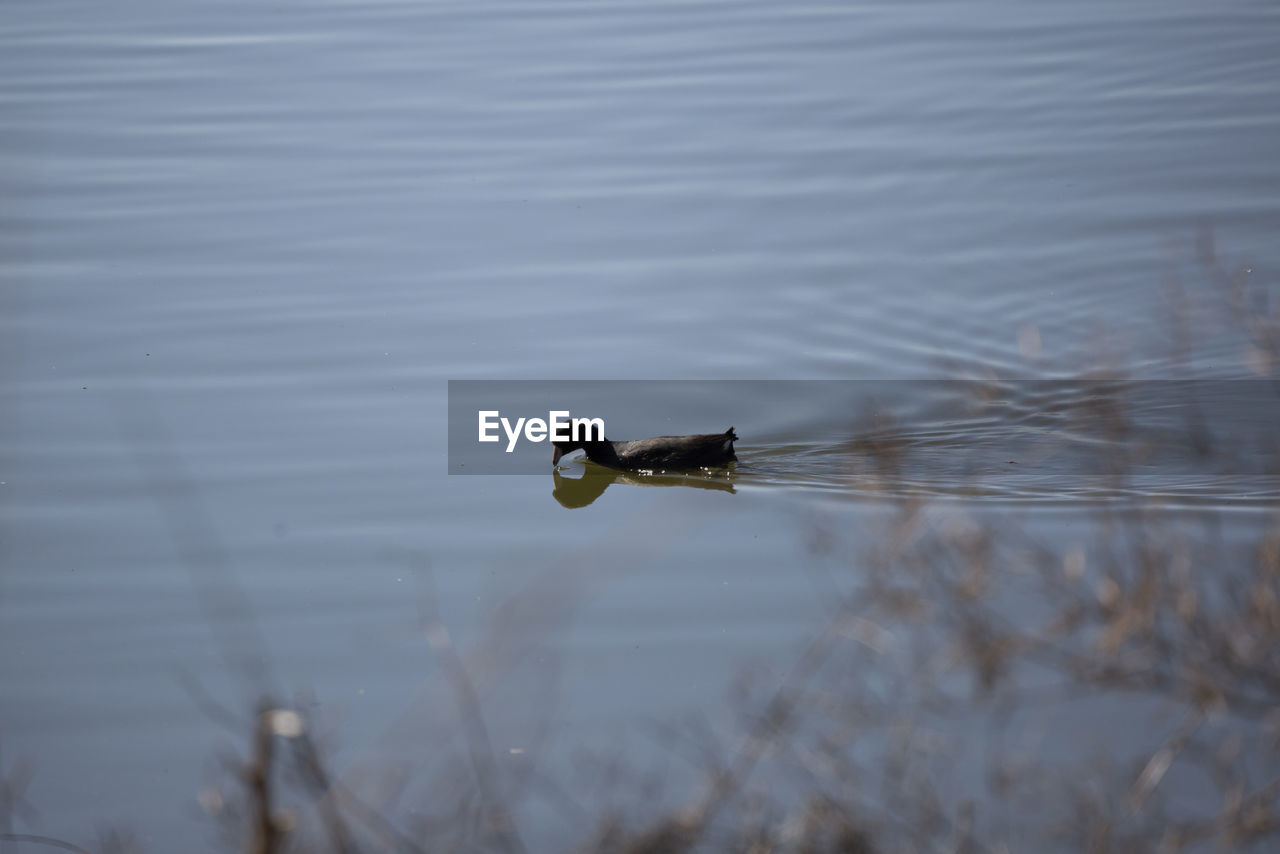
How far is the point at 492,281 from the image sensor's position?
1107cm

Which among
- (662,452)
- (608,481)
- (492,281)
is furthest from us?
(492,281)

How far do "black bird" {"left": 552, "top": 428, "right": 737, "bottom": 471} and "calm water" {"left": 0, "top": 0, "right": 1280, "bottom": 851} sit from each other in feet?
0.74

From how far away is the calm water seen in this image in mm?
6379

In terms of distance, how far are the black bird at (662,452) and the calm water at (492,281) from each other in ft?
0.74

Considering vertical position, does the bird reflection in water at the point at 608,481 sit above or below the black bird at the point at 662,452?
below

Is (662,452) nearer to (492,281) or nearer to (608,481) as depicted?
(608,481)

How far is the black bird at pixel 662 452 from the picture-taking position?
8.35 m

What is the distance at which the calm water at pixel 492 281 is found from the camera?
6.38 m

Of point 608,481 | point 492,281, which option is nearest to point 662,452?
point 608,481

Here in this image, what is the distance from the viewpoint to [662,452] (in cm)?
851

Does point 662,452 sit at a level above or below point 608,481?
above

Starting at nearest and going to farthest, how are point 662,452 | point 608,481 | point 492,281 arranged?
point 662,452
point 608,481
point 492,281

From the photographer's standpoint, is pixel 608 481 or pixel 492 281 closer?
pixel 608 481

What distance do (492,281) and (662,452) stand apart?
3.15 metres
